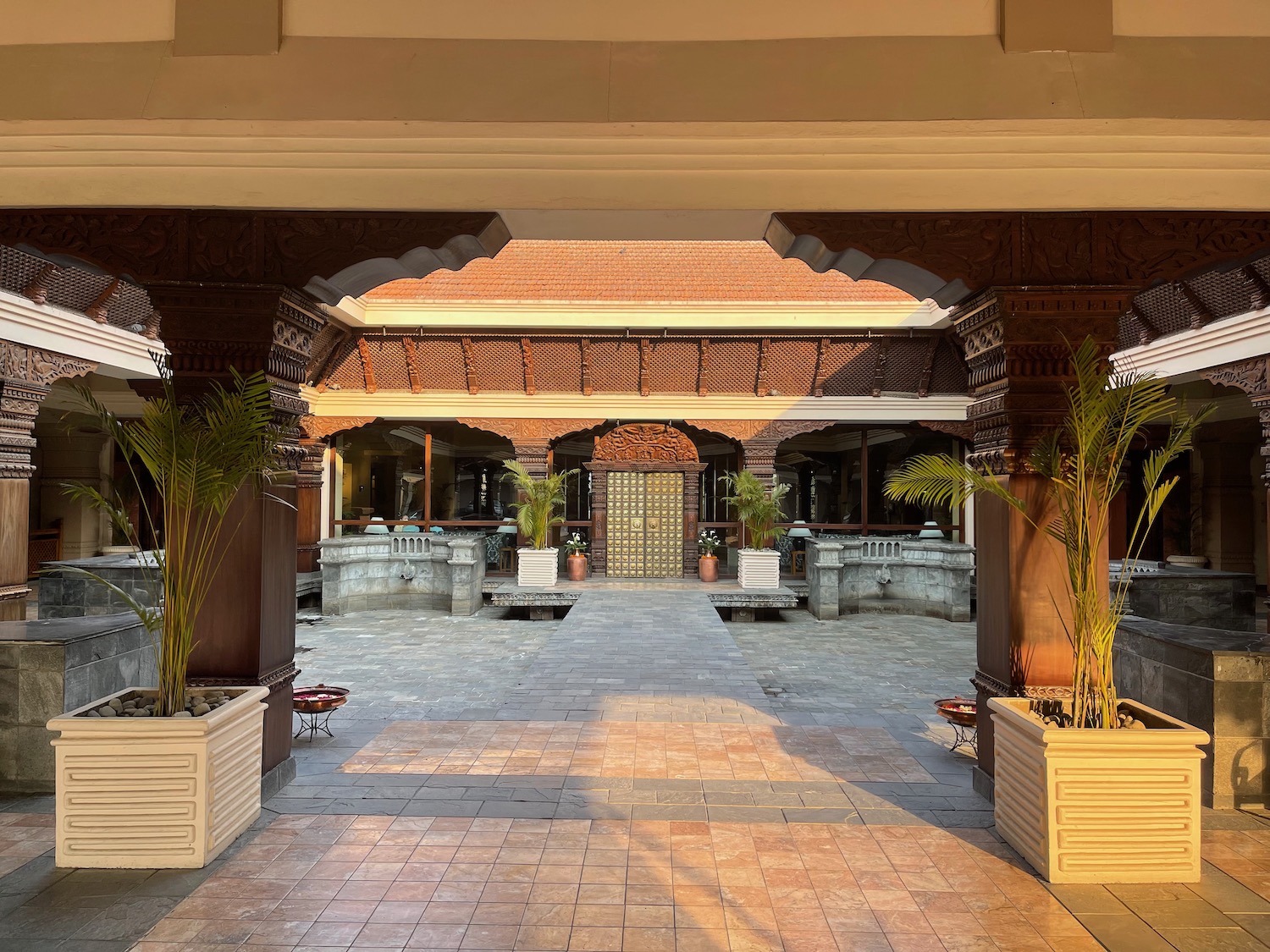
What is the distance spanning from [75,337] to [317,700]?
19.9 feet

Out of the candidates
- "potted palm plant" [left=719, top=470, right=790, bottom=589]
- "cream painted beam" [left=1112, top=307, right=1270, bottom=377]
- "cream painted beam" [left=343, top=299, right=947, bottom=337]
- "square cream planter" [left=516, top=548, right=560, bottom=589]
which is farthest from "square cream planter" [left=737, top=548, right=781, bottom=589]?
"cream painted beam" [left=1112, top=307, right=1270, bottom=377]

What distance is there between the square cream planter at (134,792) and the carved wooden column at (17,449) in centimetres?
610

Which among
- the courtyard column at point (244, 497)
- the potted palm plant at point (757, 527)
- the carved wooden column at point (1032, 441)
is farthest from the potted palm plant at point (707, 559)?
the courtyard column at point (244, 497)

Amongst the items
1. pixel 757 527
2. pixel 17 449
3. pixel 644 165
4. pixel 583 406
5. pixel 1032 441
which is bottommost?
pixel 757 527

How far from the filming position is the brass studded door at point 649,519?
46.5 ft

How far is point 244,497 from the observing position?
4070 mm

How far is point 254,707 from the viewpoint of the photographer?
12.1ft

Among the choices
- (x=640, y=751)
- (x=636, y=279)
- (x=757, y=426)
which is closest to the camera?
(x=640, y=751)

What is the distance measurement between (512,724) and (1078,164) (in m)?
4.82

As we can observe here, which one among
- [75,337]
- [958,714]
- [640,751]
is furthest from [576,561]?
[958,714]

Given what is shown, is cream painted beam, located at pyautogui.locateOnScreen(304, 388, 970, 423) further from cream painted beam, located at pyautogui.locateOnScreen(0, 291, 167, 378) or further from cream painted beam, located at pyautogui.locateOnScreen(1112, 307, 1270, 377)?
cream painted beam, located at pyautogui.locateOnScreen(1112, 307, 1270, 377)

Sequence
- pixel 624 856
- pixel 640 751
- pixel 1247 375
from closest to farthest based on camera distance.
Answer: pixel 624 856 < pixel 640 751 < pixel 1247 375

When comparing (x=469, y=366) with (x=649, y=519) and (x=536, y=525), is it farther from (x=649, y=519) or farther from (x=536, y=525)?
(x=649, y=519)

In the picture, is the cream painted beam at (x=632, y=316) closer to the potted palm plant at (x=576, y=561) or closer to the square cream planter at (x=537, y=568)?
the square cream planter at (x=537, y=568)
